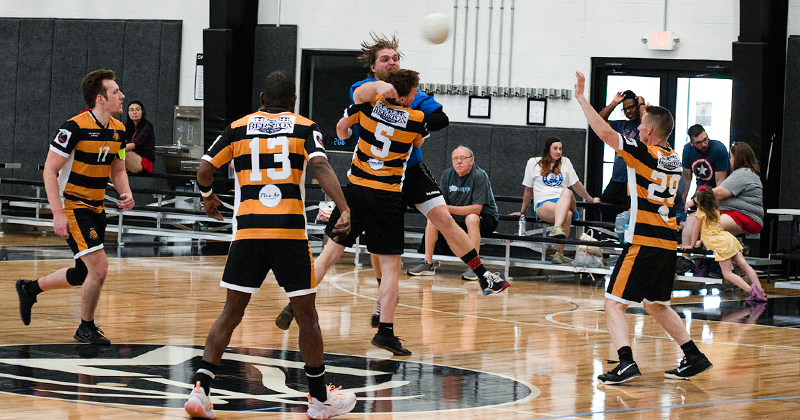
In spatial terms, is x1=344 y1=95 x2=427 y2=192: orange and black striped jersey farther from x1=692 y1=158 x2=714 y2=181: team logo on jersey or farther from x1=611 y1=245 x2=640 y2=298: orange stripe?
x1=692 y1=158 x2=714 y2=181: team logo on jersey

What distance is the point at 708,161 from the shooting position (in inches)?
485

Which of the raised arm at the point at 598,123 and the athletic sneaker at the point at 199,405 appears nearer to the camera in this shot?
the athletic sneaker at the point at 199,405

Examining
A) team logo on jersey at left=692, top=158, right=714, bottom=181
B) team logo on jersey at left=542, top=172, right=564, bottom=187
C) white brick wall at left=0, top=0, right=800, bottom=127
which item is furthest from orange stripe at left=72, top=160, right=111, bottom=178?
white brick wall at left=0, top=0, right=800, bottom=127

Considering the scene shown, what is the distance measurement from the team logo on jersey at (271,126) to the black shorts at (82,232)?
1.93m

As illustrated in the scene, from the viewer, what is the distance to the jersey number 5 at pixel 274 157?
485 centimetres

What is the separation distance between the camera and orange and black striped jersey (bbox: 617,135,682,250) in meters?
6.16

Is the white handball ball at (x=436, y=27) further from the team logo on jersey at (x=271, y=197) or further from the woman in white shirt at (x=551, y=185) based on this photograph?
the team logo on jersey at (x=271, y=197)

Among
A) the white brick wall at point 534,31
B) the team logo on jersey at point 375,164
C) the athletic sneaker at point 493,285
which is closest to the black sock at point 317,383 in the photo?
the team logo on jersey at point 375,164

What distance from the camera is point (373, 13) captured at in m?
15.1

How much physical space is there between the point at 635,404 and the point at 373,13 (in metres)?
10.4

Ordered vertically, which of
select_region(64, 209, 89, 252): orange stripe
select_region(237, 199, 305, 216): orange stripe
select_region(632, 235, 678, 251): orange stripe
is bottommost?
select_region(64, 209, 89, 252): orange stripe

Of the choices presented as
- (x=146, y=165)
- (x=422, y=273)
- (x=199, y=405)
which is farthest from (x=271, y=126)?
(x=146, y=165)

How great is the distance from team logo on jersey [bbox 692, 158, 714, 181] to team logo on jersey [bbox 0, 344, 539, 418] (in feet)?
22.7

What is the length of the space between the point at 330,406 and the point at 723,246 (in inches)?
266
